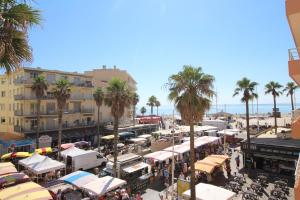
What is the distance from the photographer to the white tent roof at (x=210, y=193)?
630 inches

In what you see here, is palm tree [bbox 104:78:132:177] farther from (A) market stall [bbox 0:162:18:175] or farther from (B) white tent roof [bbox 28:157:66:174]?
(A) market stall [bbox 0:162:18:175]

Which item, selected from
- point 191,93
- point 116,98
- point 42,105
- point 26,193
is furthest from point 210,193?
point 42,105

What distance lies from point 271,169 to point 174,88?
653 inches

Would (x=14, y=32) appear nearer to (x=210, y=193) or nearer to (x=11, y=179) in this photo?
(x=210, y=193)

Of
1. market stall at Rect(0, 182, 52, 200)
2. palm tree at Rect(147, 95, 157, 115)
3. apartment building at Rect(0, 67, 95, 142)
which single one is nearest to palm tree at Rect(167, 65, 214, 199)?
market stall at Rect(0, 182, 52, 200)

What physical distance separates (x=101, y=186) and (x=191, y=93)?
9914 mm

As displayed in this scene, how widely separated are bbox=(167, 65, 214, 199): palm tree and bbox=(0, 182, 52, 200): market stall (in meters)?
10.9

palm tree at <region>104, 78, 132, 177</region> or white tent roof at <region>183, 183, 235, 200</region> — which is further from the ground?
palm tree at <region>104, 78, 132, 177</region>

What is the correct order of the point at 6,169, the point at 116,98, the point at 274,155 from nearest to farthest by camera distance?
the point at 6,169 → the point at 116,98 → the point at 274,155

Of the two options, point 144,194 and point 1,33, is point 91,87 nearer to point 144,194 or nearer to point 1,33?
point 144,194

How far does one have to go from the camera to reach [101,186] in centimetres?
1819

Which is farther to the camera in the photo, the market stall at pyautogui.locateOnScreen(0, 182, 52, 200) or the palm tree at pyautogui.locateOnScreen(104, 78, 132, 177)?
the palm tree at pyautogui.locateOnScreen(104, 78, 132, 177)

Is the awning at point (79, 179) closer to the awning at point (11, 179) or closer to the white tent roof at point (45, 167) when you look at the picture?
the white tent roof at point (45, 167)

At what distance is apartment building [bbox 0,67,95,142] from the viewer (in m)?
39.3
